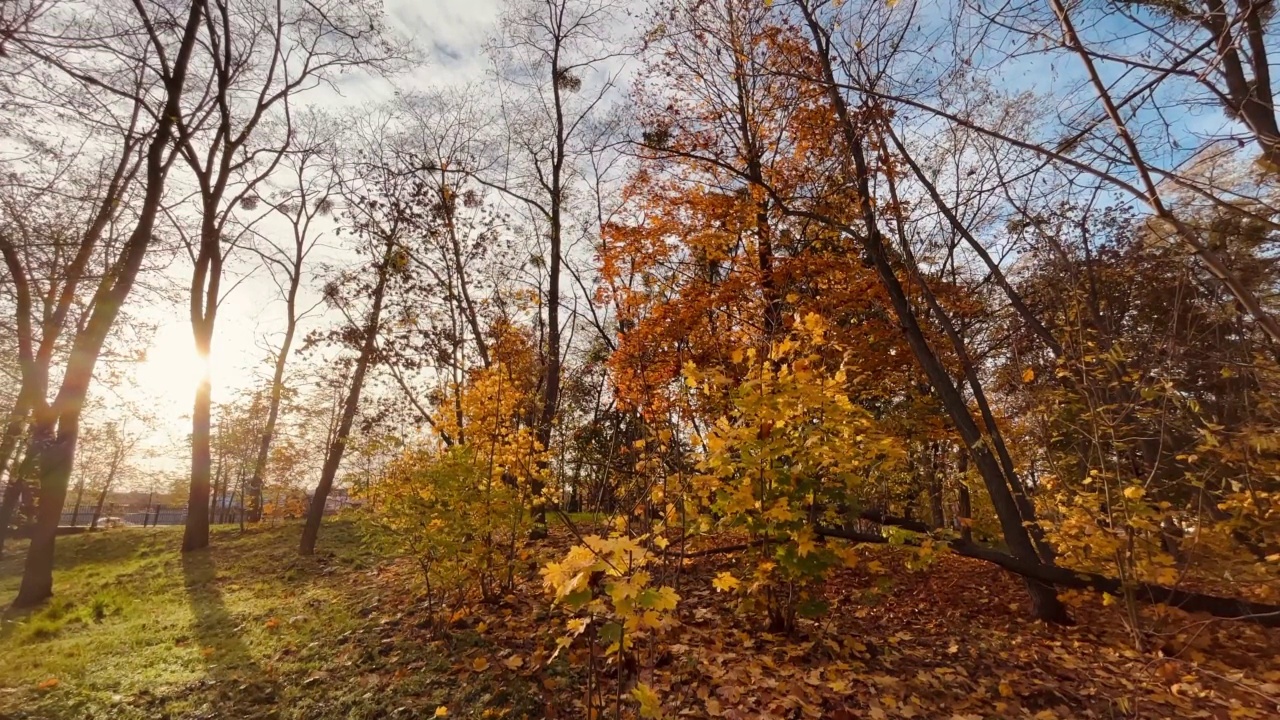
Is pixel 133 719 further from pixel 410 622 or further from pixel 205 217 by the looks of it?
pixel 205 217

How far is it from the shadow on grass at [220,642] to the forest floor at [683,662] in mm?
25

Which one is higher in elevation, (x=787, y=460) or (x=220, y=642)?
(x=787, y=460)

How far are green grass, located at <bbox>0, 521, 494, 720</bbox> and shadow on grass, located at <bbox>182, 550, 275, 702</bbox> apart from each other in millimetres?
17

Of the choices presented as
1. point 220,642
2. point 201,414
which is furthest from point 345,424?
point 220,642

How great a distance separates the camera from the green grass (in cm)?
368

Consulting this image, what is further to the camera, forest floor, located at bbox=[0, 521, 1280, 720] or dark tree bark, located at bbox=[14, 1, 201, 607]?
dark tree bark, located at bbox=[14, 1, 201, 607]

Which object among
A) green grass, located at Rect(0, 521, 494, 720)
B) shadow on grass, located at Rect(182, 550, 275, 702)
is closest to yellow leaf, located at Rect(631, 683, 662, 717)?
green grass, located at Rect(0, 521, 494, 720)

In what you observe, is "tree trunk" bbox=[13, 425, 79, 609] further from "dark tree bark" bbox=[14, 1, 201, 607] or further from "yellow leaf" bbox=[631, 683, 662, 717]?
"yellow leaf" bbox=[631, 683, 662, 717]

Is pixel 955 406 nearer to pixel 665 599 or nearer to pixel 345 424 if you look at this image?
pixel 665 599

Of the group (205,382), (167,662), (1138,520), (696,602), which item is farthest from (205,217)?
(1138,520)

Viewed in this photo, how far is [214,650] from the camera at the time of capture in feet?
15.7

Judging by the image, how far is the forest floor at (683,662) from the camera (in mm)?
3428

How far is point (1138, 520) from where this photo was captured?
11.6ft

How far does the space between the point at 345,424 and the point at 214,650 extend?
20.7 ft
